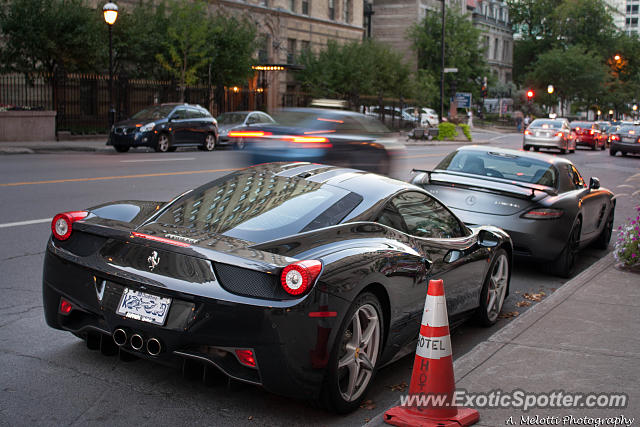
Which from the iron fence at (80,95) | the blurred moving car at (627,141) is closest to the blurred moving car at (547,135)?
the blurred moving car at (627,141)

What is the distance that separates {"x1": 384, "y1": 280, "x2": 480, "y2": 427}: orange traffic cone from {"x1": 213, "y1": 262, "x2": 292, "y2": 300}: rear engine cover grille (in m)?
0.79

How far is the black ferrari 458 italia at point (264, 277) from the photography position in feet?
13.4

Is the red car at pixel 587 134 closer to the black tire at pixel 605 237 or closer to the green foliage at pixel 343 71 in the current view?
the green foliage at pixel 343 71

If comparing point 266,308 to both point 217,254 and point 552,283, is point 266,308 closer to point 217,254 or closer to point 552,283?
point 217,254

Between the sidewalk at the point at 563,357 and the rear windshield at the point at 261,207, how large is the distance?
1.31 m

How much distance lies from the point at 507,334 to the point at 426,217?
44.8 inches

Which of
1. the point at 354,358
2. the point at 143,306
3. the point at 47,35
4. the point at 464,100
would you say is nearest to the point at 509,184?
the point at 354,358

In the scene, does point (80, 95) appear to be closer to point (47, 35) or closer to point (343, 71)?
point (47, 35)

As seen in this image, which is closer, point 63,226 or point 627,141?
point 63,226

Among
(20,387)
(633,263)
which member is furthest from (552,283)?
(20,387)

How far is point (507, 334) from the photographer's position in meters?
5.94

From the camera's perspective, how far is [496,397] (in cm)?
459

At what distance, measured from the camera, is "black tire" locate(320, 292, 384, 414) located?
4.29 meters

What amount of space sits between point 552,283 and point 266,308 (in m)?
5.64
